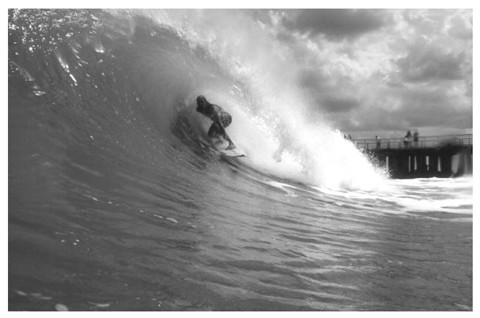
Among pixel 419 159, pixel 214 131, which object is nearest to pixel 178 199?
pixel 214 131

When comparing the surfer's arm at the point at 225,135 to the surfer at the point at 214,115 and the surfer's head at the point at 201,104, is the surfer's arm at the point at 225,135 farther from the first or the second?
the surfer's head at the point at 201,104

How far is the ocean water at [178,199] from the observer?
2.52 metres

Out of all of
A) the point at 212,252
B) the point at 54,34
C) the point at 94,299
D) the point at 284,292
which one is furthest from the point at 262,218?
the point at 54,34

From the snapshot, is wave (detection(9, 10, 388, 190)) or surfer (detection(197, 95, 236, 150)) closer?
wave (detection(9, 10, 388, 190))

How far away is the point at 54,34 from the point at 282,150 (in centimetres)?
364

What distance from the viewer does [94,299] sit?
222 centimetres

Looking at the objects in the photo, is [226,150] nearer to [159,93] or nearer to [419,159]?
[159,93]

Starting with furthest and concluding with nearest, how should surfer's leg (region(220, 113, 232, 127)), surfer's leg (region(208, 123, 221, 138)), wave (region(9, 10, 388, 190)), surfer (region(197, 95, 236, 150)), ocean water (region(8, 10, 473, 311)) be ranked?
surfer's leg (region(220, 113, 232, 127)) < surfer (region(197, 95, 236, 150)) < surfer's leg (region(208, 123, 221, 138)) < wave (region(9, 10, 388, 190)) < ocean water (region(8, 10, 473, 311))

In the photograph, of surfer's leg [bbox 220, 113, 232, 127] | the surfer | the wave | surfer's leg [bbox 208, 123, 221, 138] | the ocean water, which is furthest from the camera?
surfer's leg [bbox 220, 113, 232, 127]

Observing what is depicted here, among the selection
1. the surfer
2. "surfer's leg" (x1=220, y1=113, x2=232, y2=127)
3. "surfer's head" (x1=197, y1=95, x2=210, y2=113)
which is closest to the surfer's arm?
the surfer

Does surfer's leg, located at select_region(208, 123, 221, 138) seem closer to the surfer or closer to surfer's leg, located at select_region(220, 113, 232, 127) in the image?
the surfer

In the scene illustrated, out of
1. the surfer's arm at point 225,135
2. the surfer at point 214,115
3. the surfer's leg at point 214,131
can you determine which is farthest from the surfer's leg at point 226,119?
the surfer's leg at point 214,131

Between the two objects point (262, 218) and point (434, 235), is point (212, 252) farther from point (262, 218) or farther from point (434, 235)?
point (434, 235)

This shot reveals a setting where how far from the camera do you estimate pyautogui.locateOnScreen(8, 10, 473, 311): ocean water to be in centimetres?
252
